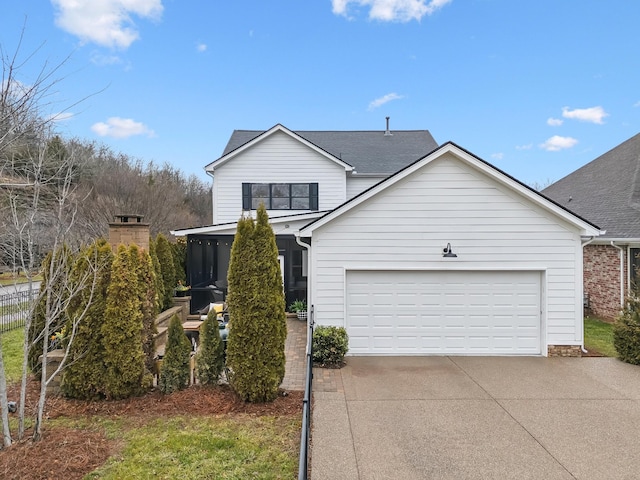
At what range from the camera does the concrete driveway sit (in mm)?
4266

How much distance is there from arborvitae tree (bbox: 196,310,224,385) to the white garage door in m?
3.31

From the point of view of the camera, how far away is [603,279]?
13.1 metres

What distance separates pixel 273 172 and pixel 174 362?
10760 mm

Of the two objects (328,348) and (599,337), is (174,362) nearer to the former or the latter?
(328,348)

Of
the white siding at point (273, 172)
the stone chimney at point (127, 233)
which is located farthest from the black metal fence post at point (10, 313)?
the white siding at point (273, 172)

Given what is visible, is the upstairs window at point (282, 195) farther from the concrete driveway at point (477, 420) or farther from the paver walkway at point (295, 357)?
the concrete driveway at point (477, 420)

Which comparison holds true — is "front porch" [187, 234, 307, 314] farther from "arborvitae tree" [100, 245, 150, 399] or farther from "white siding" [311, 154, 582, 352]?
"arborvitae tree" [100, 245, 150, 399]

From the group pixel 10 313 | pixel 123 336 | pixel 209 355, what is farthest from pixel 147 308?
pixel 10 313

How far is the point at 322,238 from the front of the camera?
28.3 feet

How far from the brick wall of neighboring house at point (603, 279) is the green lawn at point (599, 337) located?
54 cm

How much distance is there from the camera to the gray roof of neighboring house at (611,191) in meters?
13.1

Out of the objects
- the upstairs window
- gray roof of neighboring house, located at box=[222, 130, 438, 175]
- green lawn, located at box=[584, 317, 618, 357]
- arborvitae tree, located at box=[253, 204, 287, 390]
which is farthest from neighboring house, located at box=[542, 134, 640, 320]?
the upstairs window

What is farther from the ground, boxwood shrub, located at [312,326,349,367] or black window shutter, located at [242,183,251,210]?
black window shutter, located at [242,183,251,210]

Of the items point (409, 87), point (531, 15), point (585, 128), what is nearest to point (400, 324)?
point (531, 15)
